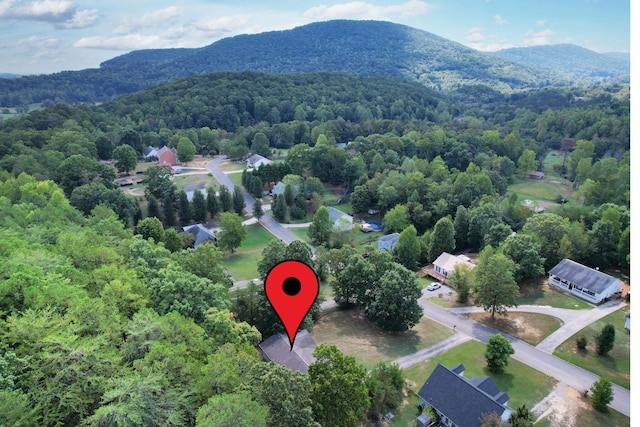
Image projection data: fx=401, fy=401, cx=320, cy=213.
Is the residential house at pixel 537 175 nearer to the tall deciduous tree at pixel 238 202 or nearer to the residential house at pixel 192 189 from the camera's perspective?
the tall deciduous tree at pixel 238 202

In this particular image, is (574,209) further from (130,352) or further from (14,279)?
(14,279)

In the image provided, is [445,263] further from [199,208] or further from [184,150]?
[184,150]

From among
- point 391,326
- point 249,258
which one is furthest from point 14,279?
point 249,258

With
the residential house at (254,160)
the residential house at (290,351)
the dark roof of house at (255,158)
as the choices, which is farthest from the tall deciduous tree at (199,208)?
the residential house at (290,351)

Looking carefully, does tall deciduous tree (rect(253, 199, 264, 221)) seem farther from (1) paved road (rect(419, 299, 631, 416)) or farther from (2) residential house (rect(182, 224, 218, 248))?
(1) paved road (rect(419, 299, 631, 416))

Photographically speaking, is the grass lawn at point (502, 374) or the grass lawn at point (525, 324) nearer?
the grass lawn at point (502, 374)

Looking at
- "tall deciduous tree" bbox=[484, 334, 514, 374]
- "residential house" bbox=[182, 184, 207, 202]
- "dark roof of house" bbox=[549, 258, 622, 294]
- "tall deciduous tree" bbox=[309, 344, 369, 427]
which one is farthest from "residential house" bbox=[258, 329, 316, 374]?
"residential house" bbox=[182, 184, 207, 202]
